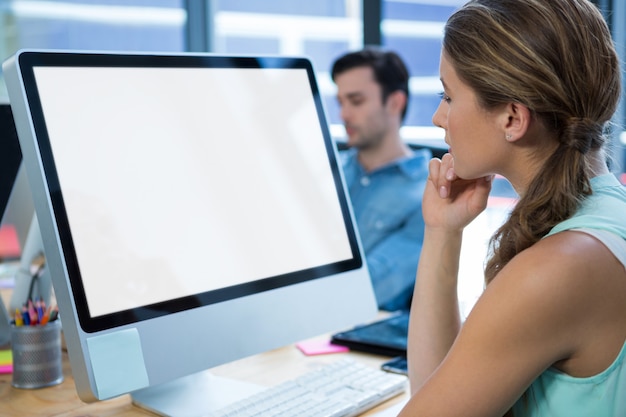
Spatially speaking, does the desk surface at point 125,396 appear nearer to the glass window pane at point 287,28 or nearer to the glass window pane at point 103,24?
the glass window pane at point 287,28

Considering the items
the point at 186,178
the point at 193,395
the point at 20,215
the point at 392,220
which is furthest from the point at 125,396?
the point at 392,220

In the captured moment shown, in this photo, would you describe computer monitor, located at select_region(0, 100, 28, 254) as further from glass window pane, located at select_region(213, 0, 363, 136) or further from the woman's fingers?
glass window pane, located at select_region(213, 0, 363, 136)

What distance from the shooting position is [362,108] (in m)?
2.83

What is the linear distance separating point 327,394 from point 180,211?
0.32 metres

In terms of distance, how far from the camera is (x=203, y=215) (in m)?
1.01

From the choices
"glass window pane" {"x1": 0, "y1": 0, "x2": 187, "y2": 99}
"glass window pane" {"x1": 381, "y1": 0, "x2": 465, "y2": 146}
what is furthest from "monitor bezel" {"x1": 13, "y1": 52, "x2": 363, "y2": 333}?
"glass window pane" {"x1": 0, "y1": 0, "x2": 187, "y2": 99}

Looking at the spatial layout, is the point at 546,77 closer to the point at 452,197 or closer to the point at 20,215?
the point at 452,197

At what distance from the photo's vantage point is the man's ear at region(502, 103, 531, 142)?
838 mm

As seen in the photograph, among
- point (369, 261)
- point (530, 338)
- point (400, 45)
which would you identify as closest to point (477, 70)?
point (530, 338)

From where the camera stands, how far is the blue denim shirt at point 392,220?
2.20 meters

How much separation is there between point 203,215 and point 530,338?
476mm

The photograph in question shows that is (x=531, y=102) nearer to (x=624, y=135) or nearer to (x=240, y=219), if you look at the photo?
(x=240, y=219)

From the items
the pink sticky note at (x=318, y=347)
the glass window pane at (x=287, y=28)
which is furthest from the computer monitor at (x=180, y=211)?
the glass window pane at (x=287, y=28)

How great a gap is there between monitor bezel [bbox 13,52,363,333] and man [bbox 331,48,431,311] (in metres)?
0.83
